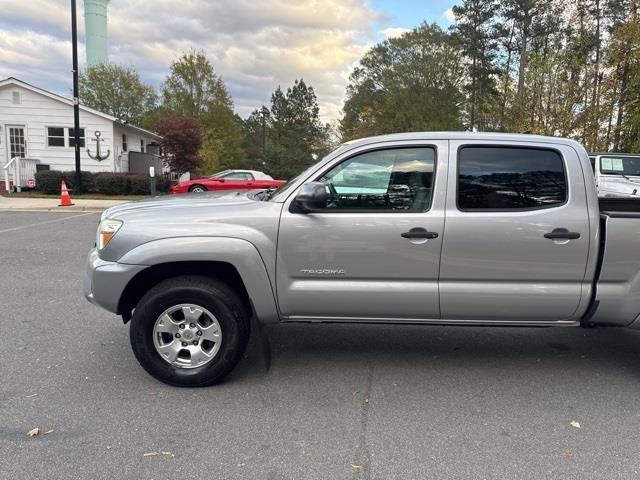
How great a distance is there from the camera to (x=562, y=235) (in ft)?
11.5

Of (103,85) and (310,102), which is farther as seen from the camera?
(310,102)

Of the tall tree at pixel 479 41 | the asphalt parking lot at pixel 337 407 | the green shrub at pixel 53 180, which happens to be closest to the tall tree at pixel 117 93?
the green shrub at pixel 53 180

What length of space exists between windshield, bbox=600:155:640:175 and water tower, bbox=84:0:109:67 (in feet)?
131

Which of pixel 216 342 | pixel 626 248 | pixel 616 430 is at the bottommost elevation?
pixel 616 430

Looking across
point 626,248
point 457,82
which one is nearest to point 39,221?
point 626,248

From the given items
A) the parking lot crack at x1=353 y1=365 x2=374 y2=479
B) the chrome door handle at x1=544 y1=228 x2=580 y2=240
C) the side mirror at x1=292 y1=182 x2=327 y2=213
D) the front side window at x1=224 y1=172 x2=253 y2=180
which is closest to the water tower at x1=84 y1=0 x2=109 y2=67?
the front side window at x1=224 y1=172 x2=253 y2=180

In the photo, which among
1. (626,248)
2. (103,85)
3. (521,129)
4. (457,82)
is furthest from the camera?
(457,82)

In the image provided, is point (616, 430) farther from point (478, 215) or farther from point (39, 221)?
point (39, 221)

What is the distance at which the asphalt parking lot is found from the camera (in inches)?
110

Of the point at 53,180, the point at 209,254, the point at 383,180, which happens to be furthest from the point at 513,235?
the point at 53,180

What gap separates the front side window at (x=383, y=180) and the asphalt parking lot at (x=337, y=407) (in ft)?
4.43

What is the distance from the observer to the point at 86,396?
354 centimetres

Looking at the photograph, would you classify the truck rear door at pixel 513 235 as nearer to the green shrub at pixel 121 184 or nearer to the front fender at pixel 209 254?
the front fender at pixel 209 254

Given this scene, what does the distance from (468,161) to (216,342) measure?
2245mm
